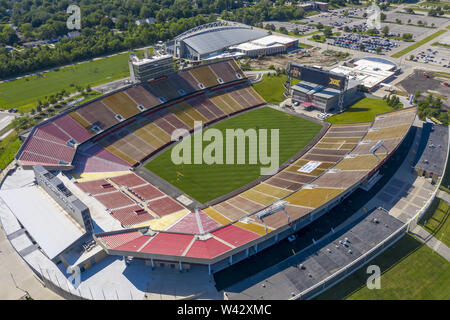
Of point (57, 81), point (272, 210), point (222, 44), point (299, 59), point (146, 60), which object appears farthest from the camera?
point (222, 44)

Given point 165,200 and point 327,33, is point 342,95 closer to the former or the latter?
point 165,200

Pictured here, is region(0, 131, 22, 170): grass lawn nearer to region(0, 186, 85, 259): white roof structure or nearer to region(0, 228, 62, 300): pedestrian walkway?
region(0, 186, 85, 259): white roof structure

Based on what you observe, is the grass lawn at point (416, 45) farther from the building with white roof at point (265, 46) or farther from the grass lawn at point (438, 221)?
the grass lawn at point (438, 221)

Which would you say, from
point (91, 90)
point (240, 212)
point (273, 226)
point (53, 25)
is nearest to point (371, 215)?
point (273, 226)

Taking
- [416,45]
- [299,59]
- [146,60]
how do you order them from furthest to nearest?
[416,45], [299,59], [146,60]

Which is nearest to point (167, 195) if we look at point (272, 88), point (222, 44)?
point (272, 88)

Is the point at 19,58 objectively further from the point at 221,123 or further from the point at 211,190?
the point at 211,190
